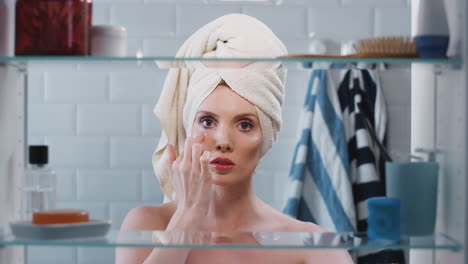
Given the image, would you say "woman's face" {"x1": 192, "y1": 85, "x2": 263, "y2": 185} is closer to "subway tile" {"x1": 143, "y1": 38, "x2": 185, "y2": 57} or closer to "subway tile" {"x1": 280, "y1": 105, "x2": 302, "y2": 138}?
"subway tile" {"x1": 280, "y1": 105, "x2": 302, "y2": 138}

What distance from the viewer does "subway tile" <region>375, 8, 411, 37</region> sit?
6.05 feet

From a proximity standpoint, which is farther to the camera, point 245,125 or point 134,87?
point 134,87

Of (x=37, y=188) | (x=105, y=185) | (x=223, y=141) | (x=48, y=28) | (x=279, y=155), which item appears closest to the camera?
(x=48, y=28)

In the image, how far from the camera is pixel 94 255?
1.70 m

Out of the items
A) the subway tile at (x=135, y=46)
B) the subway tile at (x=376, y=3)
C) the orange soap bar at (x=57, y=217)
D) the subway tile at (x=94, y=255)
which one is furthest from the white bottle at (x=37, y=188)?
the subway tile at (x=376, y=3)

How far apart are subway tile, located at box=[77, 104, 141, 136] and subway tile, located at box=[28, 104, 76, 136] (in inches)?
1.0

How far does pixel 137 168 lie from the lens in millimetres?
1640

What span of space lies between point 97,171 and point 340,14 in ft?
2.71

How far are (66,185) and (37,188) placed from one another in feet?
1.89

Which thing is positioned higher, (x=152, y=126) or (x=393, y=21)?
(x=393, y=21)

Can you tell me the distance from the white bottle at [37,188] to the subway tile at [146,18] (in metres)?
0.85

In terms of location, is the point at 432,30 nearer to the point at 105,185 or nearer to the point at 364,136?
the point at 364,136

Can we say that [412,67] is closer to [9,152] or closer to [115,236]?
[115,236]

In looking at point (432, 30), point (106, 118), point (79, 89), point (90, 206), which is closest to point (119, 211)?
point (90, 206)
